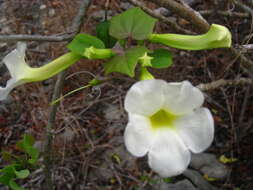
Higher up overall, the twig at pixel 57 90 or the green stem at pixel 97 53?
the green stem at pixel 97 53

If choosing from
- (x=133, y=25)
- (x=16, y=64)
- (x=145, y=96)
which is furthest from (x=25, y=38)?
(x=145, y=96)

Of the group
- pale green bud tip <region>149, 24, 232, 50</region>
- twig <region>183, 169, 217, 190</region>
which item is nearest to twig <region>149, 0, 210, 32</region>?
pale green bud tip <region>149, 24, 232, 50</region>

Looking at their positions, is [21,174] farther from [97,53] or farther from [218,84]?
[218,84]

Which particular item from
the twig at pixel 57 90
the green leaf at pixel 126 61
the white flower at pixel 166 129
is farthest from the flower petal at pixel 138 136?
the twig at pixel 57 90

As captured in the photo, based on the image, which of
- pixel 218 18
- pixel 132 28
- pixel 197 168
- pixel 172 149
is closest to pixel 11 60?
pixel 132 28

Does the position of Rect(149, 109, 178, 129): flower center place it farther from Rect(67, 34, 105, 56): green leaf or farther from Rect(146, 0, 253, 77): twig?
Rect(146, 0, 253, 77): twig

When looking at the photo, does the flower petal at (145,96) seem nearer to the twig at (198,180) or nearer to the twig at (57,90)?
the twig at (57,90)

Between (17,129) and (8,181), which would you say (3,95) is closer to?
(8,181)
